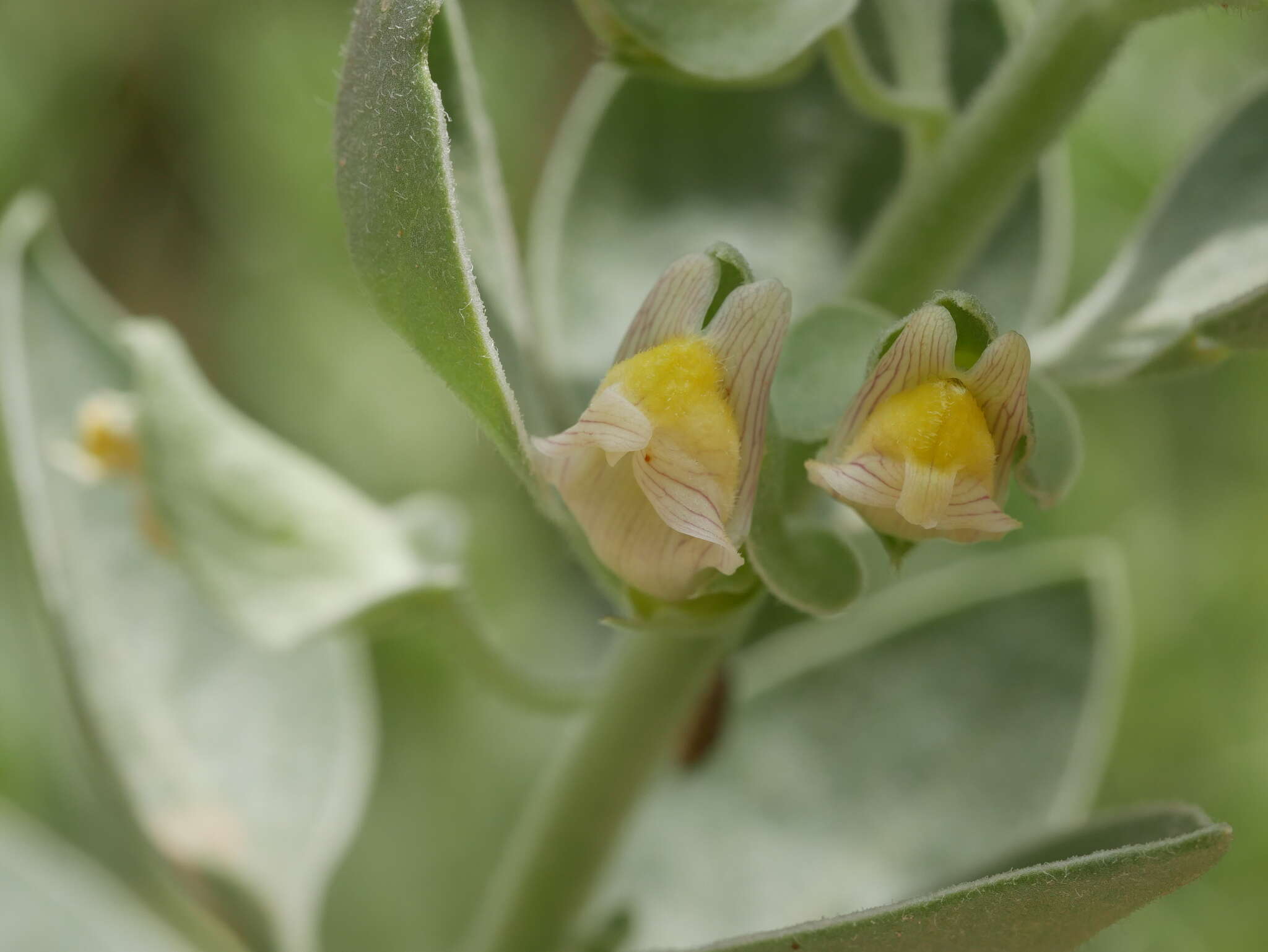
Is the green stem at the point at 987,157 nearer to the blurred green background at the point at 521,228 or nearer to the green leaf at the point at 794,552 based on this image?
the green leaf at the point at 794,552

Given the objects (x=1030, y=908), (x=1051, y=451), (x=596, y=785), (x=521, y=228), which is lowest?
(x=521, y=228)

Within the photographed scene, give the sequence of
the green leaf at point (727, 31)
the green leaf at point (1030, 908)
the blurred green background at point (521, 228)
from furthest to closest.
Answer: the blurred green background at point (521, 228) → the green leaf at point (727, 31) → the green leaf at point (1030, 908)

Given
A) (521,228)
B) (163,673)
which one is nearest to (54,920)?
(163,673)

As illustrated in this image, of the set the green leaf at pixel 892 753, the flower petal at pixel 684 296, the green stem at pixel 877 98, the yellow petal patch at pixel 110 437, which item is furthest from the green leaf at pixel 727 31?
the green leaf at pixel 892 753

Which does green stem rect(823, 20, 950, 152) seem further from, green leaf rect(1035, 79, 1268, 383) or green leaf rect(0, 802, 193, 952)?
green leaf rect(0, 802, 193, 952)

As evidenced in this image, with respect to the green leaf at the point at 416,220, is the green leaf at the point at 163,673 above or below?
below

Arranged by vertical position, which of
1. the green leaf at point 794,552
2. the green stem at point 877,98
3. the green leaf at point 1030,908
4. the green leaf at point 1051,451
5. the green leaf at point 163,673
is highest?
the green stem at point 877,98

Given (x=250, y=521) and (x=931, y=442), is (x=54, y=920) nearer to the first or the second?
(x=250, y=521)
